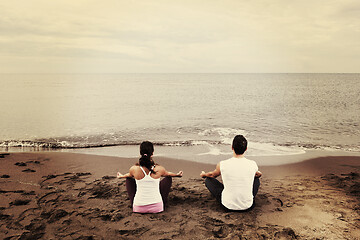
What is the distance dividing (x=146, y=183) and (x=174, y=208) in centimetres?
84

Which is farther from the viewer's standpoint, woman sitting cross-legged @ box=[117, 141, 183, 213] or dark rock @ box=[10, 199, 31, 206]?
dark rock @ box=[10, 199, 31, 206]

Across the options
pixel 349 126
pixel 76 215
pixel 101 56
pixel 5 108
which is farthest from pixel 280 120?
pixel 101 56

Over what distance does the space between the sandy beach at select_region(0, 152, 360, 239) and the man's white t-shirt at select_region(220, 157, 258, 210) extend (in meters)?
0.20

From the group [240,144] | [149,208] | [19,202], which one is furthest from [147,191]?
[19,202]

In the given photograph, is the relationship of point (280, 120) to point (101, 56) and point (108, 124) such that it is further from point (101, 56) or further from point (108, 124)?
point (101, 56)

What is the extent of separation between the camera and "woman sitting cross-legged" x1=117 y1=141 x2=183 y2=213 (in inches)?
160

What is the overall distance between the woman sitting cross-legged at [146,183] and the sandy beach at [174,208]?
0.16 metres

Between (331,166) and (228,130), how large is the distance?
6.60 m

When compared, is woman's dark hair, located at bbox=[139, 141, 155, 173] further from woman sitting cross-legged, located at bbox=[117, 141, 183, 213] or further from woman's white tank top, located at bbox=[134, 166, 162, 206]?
woman's white tank top, located at bbox=[134, 166, 162, 206]

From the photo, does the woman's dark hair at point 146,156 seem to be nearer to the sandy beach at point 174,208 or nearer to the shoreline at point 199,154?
the sandy beach at point 174,208

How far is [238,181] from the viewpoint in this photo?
4.12m

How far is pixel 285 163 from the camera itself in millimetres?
7926

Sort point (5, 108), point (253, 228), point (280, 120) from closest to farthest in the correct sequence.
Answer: point (253, 228) < point (280, 120) < point (5, 108)

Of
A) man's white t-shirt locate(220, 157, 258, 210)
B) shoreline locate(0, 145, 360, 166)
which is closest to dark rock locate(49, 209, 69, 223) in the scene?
man's white t-shirt locate(220, 157, 258, 210)
